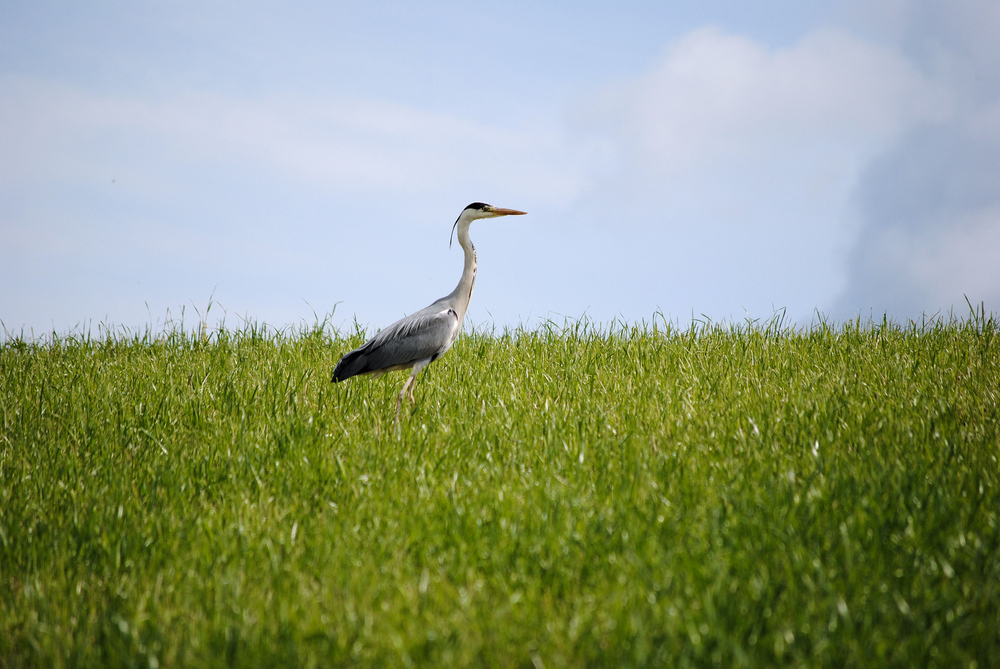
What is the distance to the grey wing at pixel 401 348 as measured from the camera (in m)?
6.40

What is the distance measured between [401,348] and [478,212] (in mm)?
1693

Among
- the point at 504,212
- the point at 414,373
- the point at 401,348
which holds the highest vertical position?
the point at 504,212

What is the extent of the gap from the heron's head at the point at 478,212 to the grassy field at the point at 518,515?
1.63m

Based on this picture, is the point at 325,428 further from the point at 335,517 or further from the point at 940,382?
the point at 940,382

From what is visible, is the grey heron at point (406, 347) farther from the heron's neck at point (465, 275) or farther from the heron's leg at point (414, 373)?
the heron's neck at point (465, 275)

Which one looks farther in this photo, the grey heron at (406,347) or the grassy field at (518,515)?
the grey heron at (406,347)

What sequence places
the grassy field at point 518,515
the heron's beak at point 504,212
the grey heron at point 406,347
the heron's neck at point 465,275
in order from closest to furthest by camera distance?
the grassy field at point 518,515 < the grey heron at point 406,347 < the heron's neck at point 465,275 < the heron's beak at point 504,212

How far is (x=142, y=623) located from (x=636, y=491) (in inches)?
111

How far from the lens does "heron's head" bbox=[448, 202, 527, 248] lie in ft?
22.6

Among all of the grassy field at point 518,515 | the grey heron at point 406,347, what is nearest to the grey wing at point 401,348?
the grey heron at point 406,347

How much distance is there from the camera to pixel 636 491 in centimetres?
417

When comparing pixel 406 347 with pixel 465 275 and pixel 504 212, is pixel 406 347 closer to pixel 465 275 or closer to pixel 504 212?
pixel 465 275

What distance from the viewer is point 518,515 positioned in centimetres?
392

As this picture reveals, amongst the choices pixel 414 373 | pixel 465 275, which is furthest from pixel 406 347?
pixel 465 275
